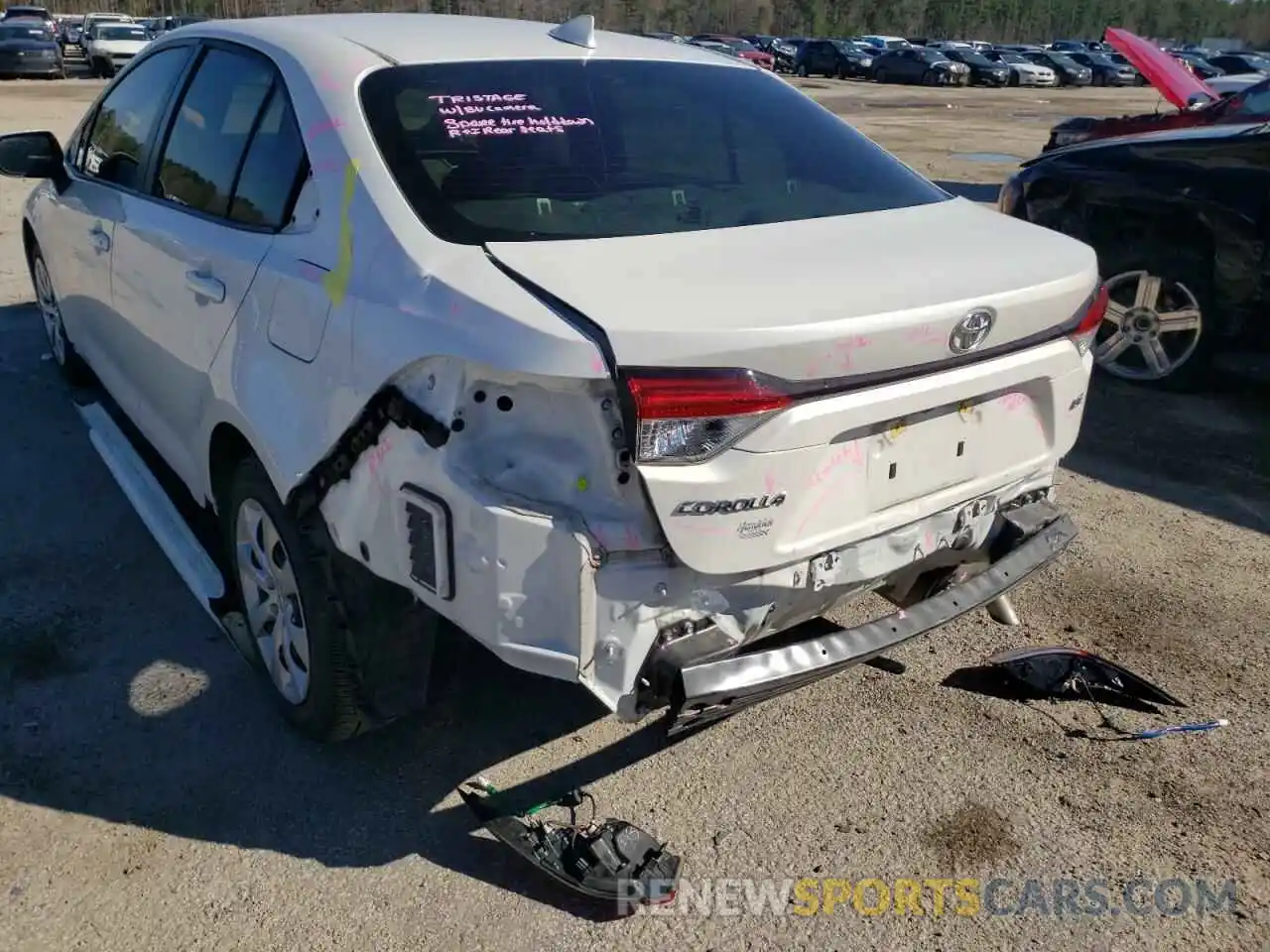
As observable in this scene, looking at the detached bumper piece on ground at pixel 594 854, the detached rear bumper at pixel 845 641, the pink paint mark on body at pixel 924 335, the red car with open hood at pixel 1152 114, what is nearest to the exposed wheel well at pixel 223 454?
the detached bumper piece on ground at pixel 594 854

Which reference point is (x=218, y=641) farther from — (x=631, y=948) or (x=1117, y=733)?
(x=1117, y=733)

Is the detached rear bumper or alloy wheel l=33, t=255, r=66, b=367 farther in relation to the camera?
alloy wheel l=33, t=255, r=66, b=367

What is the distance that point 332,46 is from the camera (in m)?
3.01

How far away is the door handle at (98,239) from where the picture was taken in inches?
156

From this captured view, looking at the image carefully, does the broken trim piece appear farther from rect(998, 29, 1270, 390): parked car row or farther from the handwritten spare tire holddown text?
rect(998, 29, 1270, 390): parked car row

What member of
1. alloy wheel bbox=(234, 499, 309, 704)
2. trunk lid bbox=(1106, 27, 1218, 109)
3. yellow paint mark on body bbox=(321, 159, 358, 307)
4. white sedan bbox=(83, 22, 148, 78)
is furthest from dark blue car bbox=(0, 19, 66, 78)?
yellow paint mark on body bbox=(321, 159, 358, 307)

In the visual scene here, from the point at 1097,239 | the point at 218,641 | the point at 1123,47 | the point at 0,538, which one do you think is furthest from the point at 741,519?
the point at 1123,47

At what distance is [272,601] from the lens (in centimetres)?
308

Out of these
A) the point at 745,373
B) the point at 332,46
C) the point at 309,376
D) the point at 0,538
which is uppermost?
the point at 332,46

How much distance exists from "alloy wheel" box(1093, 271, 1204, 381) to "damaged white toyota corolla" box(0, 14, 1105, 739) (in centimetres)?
337

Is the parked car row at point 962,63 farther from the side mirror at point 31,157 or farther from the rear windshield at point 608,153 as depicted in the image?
the rear windshield at point 608,153

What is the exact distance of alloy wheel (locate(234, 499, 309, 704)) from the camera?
2.92 meters

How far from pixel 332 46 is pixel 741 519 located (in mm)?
1794

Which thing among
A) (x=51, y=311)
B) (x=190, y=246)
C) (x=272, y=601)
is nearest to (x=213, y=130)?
(x=190, y=246)
